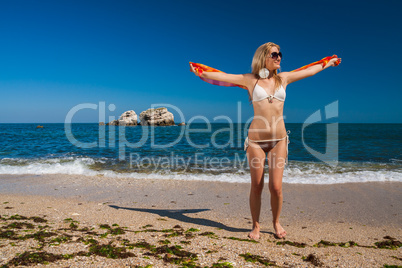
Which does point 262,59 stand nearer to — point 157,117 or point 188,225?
point 188,225

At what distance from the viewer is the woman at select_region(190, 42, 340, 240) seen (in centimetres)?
352

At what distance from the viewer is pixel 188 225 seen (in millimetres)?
4355

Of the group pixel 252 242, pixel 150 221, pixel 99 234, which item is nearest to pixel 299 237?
pixel 252 242

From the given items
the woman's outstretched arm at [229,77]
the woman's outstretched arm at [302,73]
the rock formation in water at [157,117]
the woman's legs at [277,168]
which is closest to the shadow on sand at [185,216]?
the woman's legs at [277,168]

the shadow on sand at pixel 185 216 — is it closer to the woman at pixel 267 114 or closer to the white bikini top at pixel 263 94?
the woman at pixel 267 114

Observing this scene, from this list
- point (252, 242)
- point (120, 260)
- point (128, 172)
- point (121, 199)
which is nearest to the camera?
point (120, 260)

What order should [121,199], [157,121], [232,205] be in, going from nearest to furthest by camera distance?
1. [232,205]
2. [121,199]
3. [157,121]

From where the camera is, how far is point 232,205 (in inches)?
222

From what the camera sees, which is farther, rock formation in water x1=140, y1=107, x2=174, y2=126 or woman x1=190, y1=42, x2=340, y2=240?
rock formation in water x1=140, y1=107, x2=174, y2=126

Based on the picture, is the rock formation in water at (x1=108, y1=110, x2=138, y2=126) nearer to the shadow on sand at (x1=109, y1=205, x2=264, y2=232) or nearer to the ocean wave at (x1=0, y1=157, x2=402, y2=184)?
the ocean wave at (x1=0, y1=157, x2=402, y2=184)

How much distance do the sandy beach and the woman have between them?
0.75 meters

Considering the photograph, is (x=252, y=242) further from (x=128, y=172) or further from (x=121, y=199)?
(x=128, y=172)

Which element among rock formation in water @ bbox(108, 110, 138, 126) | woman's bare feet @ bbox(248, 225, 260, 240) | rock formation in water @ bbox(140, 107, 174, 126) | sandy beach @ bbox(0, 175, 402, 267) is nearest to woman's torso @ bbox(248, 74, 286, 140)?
woman's bare feet @ bbox(248, 225, 260, 240)

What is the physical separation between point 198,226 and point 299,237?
1.67 m
